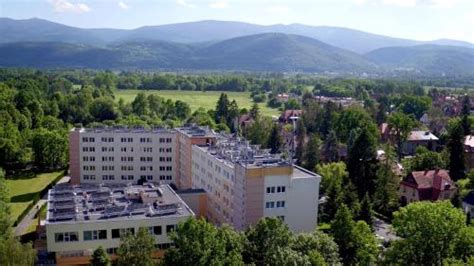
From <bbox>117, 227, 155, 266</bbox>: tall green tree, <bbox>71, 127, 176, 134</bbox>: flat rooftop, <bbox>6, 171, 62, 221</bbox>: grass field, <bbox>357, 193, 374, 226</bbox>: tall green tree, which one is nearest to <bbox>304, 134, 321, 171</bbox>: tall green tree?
<bbox>71, 127, 176, 134</bbox>: flat rooftop

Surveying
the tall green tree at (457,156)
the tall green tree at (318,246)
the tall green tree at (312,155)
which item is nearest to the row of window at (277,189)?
the tall green tree at (318,246)

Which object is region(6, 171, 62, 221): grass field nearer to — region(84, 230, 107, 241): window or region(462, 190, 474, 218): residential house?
region(84, 230, 107, 241): window

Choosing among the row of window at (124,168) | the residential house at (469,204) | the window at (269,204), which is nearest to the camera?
the window at (269,204)

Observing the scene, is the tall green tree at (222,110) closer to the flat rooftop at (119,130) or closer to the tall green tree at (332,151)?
the tall green tree at (332,151)

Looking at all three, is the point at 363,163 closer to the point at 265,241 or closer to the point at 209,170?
the point at 209,170

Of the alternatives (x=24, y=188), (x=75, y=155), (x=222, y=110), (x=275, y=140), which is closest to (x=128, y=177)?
(x=75, y=155)

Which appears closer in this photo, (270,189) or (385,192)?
(270,189)

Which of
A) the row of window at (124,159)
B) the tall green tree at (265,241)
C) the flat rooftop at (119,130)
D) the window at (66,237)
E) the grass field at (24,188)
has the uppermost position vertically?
the flat rooftop at (119,130)
